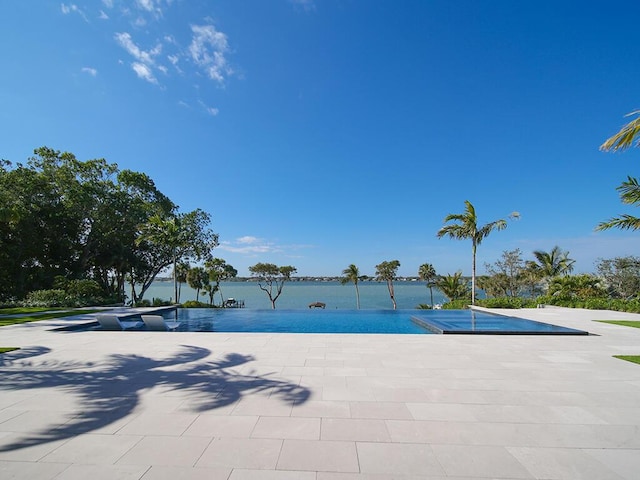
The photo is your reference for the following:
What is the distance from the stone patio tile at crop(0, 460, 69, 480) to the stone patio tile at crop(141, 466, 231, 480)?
2.84 ft

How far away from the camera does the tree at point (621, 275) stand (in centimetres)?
2462

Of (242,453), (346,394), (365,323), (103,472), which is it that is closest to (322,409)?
(346,394)

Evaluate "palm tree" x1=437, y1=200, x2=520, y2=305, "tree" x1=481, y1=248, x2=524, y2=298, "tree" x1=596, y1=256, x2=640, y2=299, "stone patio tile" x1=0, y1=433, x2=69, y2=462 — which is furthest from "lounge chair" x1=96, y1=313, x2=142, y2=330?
"tree" x1=481, y1=248, x2=524, y2=298

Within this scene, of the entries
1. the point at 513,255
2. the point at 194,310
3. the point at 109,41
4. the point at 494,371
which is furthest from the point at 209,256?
the point at 513,255

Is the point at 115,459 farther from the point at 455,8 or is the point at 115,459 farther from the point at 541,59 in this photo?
the point at 541,59

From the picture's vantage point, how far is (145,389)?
15.1 feet

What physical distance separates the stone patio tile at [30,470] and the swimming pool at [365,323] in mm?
8707

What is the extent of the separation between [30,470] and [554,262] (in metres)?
34.4

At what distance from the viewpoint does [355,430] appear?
3385mm

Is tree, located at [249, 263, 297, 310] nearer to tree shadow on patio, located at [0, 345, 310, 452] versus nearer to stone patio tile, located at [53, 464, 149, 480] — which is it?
tree shadow on patio, located at [0, 345, 310, 452]

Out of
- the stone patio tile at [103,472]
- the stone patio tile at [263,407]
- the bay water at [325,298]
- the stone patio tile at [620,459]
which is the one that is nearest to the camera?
the stone patio tile at [103,472]

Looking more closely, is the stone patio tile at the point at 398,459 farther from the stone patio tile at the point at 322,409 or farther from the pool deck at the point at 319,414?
the stone patio tile at the point at 322,409

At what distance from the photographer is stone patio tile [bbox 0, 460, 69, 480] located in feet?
8.41

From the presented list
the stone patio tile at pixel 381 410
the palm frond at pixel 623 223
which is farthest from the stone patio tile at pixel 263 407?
the palm frond at pixel 623 223
